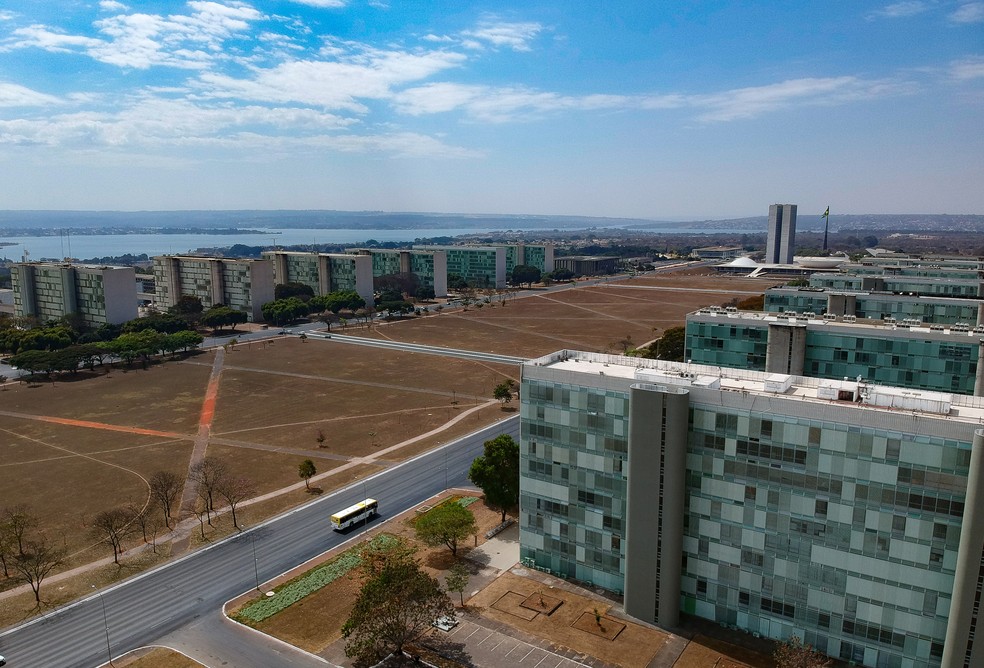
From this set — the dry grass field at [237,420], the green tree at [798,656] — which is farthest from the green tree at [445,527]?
the green tree at [798,656]

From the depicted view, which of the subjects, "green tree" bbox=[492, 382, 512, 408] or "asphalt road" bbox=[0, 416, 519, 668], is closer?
"asphalt road" bbox=[0, 416, 519, 668]

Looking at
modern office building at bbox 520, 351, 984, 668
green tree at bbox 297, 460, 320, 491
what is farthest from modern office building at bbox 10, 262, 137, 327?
modern office building at bbox 520, 351, 984, 668

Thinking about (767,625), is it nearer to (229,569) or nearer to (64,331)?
(229,569)

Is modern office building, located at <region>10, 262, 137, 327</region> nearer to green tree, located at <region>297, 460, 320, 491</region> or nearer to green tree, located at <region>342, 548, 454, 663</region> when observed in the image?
green tree, located at <region>297, 460, 320, 491</region>

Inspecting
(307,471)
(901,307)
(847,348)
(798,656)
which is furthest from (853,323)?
(307,471)

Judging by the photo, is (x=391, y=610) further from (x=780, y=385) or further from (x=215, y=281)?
(x=215, y=281)

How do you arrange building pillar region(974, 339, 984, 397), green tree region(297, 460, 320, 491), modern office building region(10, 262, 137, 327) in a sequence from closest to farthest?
building pillar region(974, 339, 984, 397) < green tree region(297, 460, 320, 491) < modern office building region(10, 262, 137, 327)

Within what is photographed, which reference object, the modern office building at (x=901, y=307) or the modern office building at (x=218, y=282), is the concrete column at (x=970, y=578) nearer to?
the modern office building at (x=901, y=307)
